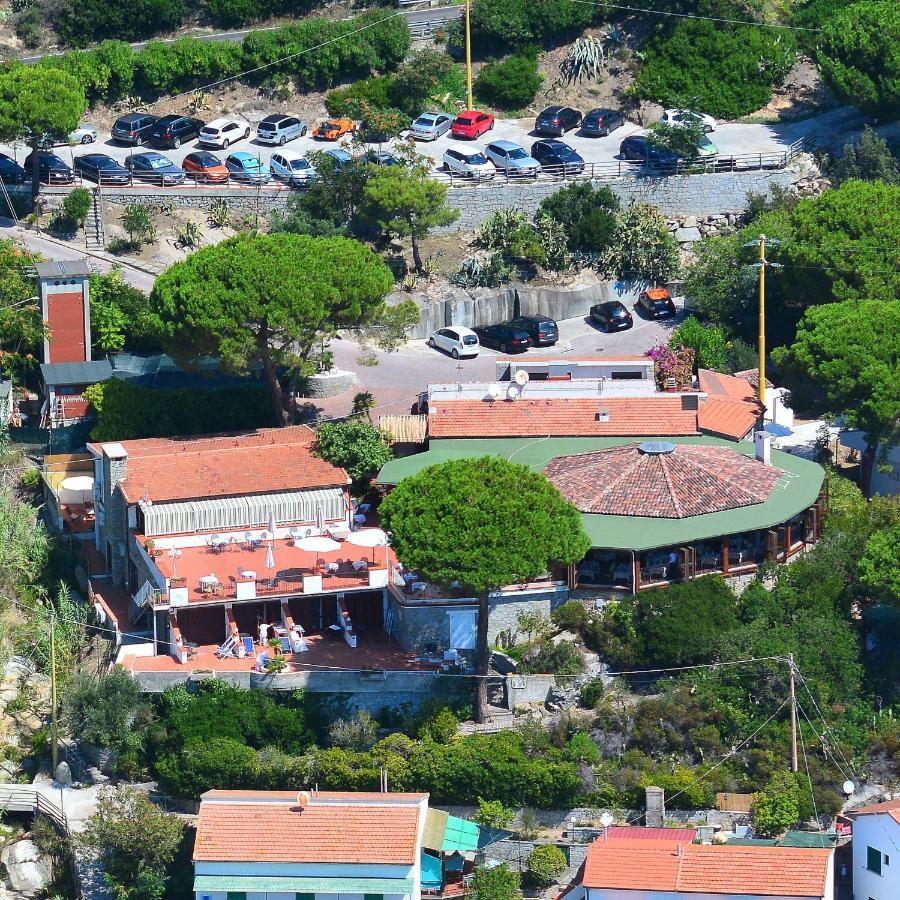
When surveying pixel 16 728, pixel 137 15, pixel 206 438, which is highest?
pixel 137 15

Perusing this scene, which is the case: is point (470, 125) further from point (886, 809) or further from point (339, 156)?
point (886, 809)

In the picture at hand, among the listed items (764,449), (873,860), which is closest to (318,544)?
(764,449)

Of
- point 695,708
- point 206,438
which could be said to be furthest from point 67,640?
point 695,708

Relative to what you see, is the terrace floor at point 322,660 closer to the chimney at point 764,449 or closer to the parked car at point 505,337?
the chimney at point 764,449

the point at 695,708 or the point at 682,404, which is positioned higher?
the point at 682,404

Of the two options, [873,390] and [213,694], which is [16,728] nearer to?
[213,694]

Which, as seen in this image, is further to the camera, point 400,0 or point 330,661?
point 400,0
